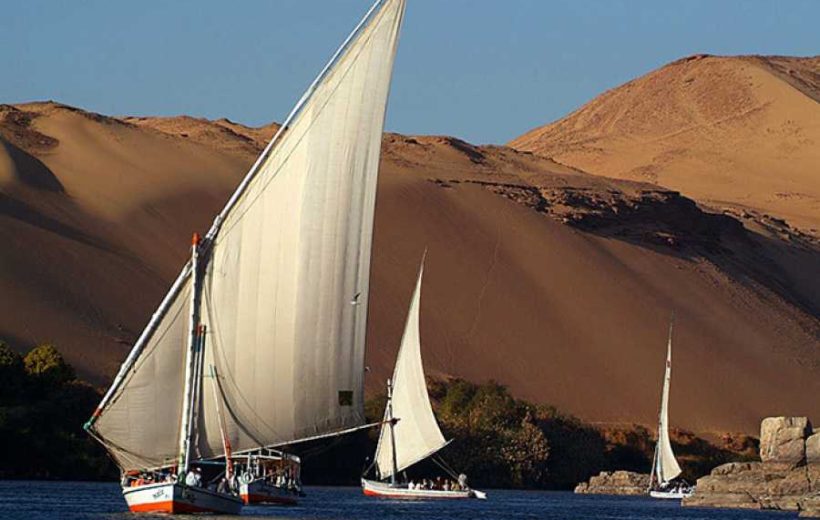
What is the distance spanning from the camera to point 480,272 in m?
82.9

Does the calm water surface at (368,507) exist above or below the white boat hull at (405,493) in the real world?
below

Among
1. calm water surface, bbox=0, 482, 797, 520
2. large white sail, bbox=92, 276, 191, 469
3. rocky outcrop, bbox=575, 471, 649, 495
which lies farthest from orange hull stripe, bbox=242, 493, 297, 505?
rocky outcrop, bbox=575, 471, 649, 495

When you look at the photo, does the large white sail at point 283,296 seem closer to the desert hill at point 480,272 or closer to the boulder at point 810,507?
the boulder at point 810,507

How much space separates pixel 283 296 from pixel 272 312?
11.5 inches

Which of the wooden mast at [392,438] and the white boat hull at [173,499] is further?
the wooden mast at [392,438]

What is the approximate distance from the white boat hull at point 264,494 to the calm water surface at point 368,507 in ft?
1.40

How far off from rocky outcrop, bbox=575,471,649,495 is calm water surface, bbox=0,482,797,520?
3.79 meters

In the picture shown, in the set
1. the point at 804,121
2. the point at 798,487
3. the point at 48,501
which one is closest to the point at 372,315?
the point at 798,487

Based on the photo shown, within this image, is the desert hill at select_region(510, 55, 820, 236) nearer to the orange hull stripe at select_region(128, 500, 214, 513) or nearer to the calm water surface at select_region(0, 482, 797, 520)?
the calm water surface at select_region(0, 482, 797, 520)

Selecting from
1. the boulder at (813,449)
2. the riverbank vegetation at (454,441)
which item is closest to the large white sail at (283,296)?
the riverbank vegetation at (454,441)

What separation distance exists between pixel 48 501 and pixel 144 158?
48326mm

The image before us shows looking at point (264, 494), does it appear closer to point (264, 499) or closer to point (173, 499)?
point (264, 499)

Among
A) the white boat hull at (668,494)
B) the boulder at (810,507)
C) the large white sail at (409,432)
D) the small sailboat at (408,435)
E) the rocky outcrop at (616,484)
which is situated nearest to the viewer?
the boulder at (810,507)

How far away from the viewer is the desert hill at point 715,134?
132 metres
